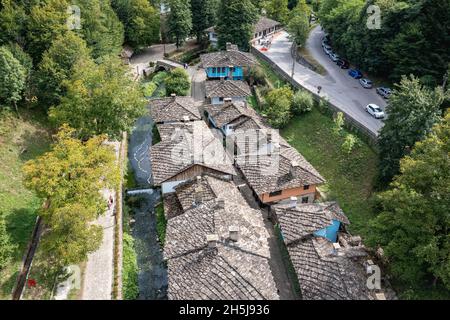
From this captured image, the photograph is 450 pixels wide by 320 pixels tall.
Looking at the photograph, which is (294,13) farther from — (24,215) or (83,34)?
(24,215)

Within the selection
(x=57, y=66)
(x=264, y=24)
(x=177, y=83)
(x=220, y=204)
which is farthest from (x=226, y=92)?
(x=220, y=204)

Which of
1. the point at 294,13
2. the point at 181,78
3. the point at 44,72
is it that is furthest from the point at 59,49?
the point at 294,13

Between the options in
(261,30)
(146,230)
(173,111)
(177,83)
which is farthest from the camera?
(261,30)

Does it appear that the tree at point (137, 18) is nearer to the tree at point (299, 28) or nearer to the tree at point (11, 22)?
the tree at point (299, 28)

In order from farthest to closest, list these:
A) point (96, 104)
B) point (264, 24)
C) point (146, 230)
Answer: point (264, 24), point (96, 104), point (146, 230)

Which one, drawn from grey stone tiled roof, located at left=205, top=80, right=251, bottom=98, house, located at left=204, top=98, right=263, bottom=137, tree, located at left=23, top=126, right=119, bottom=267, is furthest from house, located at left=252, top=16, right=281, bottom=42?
tree, located at left=23, top=126, right=119, bottom=267

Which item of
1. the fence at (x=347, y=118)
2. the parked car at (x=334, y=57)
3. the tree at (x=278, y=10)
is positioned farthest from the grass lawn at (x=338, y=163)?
the tree at (x=278, y=10)

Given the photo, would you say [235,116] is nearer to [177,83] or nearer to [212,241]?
[177,83]

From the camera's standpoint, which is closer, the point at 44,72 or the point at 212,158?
the point at 212,158
